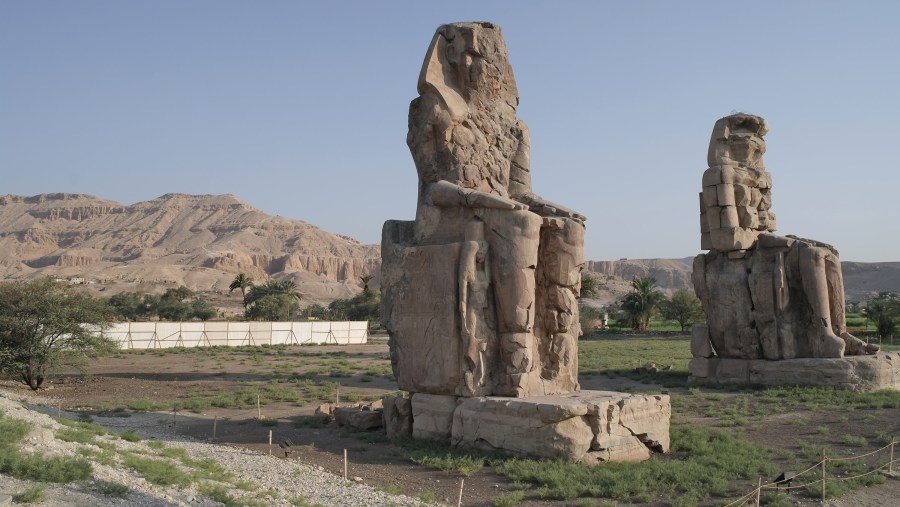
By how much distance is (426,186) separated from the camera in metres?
10.6

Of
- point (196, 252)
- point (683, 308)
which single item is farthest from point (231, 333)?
point (196, 252)

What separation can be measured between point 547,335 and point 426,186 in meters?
2.71

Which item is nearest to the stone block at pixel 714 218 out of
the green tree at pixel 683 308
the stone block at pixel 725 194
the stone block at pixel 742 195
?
the stone block at pixel 725 194

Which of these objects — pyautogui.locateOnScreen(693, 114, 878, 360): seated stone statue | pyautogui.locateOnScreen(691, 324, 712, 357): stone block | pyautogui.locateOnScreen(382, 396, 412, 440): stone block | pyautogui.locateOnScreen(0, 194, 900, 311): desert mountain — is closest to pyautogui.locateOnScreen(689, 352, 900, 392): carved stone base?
pyautogui.locateOnScreen(693, 114, 878, 360): seated stone statue

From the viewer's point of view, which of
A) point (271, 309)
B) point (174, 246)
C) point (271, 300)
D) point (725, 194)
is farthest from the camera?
point (174, 246)

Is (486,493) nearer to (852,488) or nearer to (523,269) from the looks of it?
(523,269)

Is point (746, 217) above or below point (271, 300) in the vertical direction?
above

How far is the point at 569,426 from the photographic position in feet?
27.5

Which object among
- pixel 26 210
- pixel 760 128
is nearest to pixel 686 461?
pixel 760 128

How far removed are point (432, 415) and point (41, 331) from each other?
12302mm

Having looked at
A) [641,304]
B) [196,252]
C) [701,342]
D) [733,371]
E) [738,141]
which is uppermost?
[196,252]

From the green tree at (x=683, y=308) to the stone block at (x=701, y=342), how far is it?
25915mm

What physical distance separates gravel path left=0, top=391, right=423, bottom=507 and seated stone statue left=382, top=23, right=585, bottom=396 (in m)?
2.24

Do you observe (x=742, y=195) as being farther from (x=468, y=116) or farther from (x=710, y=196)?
(x=468, y=116)
